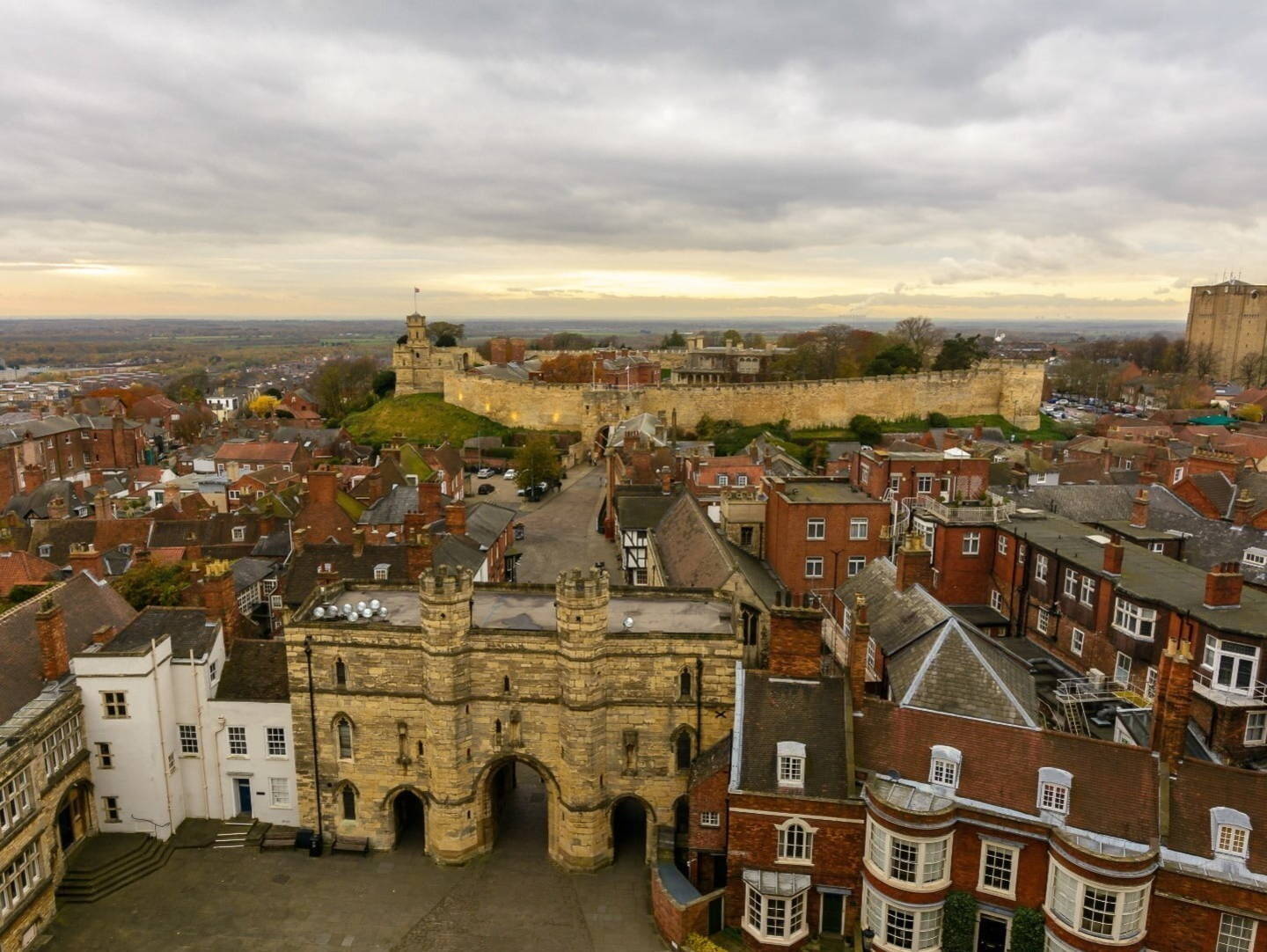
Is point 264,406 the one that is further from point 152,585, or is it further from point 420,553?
point 420,553

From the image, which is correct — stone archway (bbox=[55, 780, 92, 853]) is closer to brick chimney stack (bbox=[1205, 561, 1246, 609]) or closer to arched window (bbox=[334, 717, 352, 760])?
arched window (bbox=[334, 717, 352, 760])

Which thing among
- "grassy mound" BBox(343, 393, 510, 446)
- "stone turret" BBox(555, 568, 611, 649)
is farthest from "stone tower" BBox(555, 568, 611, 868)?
"grassy mound" BBox(343, 393, 510, 446)

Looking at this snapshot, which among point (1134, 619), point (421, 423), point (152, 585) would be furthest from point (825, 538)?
point (421, 423)

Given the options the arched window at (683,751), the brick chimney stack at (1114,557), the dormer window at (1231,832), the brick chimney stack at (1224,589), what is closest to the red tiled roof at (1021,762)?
the dormer window at (1231,832)

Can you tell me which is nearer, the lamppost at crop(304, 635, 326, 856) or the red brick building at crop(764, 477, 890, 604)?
the lamppost at crop(304, 635, 326, 856)

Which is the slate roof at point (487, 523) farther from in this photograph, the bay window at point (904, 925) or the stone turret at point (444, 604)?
the bay window at point (904, 925)
